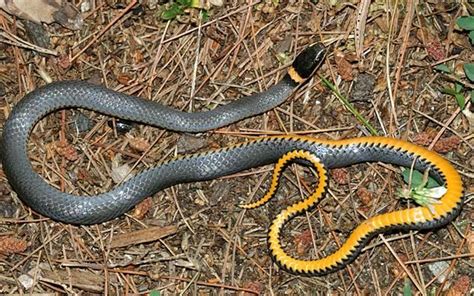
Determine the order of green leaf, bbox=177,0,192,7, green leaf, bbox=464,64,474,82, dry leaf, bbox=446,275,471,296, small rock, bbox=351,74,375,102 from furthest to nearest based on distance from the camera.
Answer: green leaf, bbox=177,0,192,7 < small rock, bbox=351,74,375,102 < green leaf, bbox=464,64,474,82 < dry leaf, bbox=446,275,471,296

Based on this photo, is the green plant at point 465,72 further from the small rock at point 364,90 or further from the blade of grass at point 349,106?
the blade of grass at point 349,106

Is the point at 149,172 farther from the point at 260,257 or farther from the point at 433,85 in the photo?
the point at 433,85

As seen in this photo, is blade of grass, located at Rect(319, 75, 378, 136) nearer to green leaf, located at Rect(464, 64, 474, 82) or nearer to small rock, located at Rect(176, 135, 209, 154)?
green leaf, located at Rect(464, 64, 474, 82)

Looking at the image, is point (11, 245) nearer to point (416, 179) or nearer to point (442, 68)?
point (416, 179)

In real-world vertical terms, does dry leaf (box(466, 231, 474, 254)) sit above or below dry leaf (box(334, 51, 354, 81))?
below

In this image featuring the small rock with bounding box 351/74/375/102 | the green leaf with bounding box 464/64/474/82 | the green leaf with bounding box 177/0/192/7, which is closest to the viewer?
the green leaf with bounding box 464/64/474/82

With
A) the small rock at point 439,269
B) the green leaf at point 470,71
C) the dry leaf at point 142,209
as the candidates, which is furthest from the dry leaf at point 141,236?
the green leaf at point 470,71

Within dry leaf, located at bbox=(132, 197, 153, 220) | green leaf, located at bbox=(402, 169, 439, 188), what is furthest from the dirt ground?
green leaf, located at bbox=(402, 169, 439, 188)
